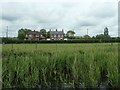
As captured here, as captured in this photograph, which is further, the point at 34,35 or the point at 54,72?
the point at 34,35

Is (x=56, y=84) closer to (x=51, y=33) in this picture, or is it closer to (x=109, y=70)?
(x=109, y=70)

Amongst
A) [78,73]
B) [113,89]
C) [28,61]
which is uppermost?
[28,61]

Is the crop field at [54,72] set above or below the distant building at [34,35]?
below

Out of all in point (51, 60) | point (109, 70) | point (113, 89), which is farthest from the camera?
point (51, 60)

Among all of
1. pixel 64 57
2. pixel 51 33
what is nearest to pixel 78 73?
pixel 64 57

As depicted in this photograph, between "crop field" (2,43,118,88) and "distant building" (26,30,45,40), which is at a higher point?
"distant building" (26,30,45,40)

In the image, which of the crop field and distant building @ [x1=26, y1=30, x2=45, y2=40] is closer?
the crop field

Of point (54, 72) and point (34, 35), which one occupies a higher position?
point (34, 35)

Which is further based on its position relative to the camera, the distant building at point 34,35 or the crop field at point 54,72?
the distant building at point 34,35

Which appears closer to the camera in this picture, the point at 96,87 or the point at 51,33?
the point at 96,87

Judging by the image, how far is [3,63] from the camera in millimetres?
3387

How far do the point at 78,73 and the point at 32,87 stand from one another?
2.82 ft

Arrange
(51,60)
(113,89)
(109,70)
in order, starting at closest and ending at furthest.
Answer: (113,89), (109,70), (51,60)

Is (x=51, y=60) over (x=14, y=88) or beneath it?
over
